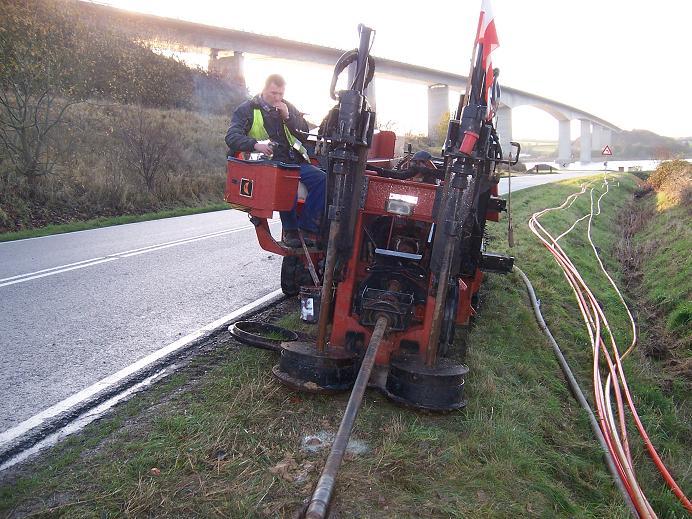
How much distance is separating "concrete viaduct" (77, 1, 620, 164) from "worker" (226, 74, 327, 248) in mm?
13956

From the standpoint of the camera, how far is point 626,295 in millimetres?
Answer: 10094

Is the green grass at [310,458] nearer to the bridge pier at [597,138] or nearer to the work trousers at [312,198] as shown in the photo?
the work trousers at [312,198]

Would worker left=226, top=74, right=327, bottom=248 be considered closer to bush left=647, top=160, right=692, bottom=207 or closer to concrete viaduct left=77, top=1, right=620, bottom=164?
concrete viaduct left=77, top=1, right=620, bottom=164

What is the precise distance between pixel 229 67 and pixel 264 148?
34529mm

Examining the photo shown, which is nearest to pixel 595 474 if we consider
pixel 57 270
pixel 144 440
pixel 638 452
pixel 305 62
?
pixel 638 452

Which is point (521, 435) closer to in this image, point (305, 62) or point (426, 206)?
point (426, 206)

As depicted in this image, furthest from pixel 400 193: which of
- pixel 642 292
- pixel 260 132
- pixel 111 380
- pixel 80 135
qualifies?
pixel 80 135

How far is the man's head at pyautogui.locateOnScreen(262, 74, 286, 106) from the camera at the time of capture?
5.06 m

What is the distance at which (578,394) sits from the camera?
17.6 ft

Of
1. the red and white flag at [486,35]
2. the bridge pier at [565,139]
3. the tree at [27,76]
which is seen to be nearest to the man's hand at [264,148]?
the red and white flag at [486,35]

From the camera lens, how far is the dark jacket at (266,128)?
185 inches

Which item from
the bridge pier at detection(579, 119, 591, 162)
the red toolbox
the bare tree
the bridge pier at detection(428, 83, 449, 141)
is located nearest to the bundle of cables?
the red toolbox

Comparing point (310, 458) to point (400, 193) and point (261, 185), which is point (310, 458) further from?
point (261, 185)

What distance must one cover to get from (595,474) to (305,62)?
39.8 metres
